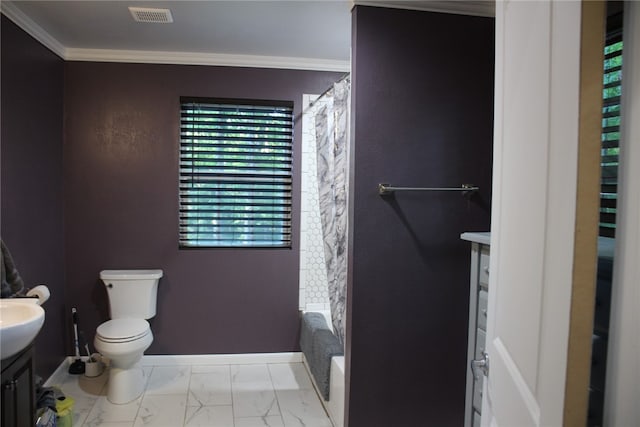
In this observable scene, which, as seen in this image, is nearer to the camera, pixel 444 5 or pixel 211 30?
pixel 444 5

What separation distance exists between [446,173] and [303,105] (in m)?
1.55

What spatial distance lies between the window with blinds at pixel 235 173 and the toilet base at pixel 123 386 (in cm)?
100

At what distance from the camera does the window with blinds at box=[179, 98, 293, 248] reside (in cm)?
347

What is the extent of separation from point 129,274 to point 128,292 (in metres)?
0.13

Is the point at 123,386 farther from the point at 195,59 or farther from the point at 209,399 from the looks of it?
the point at 195,59

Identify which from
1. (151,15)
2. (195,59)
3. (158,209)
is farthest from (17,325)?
(195,59)

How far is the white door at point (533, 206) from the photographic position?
67 centimetres

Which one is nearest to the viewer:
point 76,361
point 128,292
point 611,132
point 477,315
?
point 611,132

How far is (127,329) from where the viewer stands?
2918 millimetres

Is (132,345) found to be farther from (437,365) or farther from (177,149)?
(437,365)

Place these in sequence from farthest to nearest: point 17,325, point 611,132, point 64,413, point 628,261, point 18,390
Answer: point 64,413
point 18,390
point 17,325
point 611,132
point 628,261

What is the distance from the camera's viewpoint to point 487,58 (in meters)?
2.35

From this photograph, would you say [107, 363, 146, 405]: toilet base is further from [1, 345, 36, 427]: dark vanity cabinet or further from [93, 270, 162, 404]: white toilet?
[1, 345, 36, 427]: dark vanity cabinet

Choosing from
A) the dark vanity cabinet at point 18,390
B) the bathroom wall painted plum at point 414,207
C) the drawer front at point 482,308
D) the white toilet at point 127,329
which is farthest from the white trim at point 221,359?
the drawer front at point 482,308
